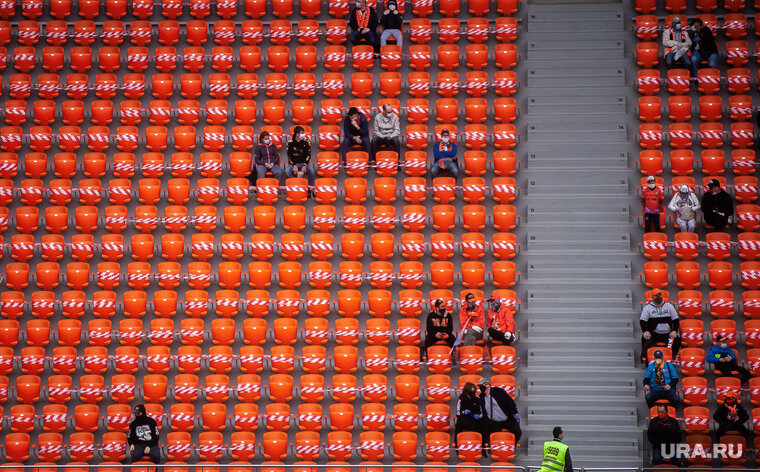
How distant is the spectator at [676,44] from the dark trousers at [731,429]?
345 inches

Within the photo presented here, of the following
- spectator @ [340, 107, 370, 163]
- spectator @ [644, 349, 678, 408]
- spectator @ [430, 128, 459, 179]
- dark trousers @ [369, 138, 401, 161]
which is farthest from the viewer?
dark trousers @ [369, 138, 401, 161]

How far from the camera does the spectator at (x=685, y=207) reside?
21953 mm

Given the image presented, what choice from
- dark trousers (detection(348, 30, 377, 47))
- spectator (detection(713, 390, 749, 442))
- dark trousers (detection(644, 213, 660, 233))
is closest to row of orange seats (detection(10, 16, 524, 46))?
dark trousers (detection(348, 30, 377, 47))

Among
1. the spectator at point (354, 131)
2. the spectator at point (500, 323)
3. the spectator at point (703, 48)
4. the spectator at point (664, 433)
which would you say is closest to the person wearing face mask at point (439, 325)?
the spectator at point (500, 323)

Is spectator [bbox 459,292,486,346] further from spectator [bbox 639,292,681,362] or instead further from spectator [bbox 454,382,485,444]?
spectator [bbox 639,292,681,362]

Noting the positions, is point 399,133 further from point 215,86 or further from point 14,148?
point 14,148

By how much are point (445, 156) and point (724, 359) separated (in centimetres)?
709

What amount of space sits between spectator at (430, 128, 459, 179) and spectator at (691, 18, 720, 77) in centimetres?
601

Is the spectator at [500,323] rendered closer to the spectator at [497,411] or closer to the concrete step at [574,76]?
the spectator at [497,411]

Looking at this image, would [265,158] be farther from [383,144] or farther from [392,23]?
[392,23]

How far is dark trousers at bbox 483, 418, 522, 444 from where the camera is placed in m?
19.6

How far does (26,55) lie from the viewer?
24812mm

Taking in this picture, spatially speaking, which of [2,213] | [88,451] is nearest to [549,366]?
[88,451]

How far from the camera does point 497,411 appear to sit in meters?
19.7
